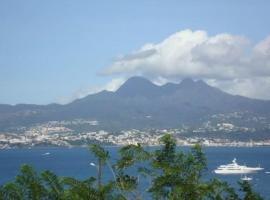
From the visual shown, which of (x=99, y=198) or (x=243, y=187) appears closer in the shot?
(x=99, y=198)

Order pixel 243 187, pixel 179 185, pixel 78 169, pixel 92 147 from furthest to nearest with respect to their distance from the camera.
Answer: pixel 78 169
pixel 243 187
pixel 92 147
pixel 179 185

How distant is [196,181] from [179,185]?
0.85 meters

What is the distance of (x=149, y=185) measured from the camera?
17312 mm

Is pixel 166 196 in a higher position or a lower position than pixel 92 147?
lower

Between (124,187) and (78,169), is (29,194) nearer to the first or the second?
(124,187)

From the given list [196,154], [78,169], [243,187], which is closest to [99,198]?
[196,154]

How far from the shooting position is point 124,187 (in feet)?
55.6

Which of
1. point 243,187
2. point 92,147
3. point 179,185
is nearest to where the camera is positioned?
point 179,185

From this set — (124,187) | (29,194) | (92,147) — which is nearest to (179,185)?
(124,187)

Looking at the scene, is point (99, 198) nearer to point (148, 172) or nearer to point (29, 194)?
point (148, 172)

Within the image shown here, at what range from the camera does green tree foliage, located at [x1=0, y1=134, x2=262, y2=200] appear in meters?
16.3

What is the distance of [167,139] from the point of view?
56.5 feet

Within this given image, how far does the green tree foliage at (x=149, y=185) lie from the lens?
1634 cm

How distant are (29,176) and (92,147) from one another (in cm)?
280
